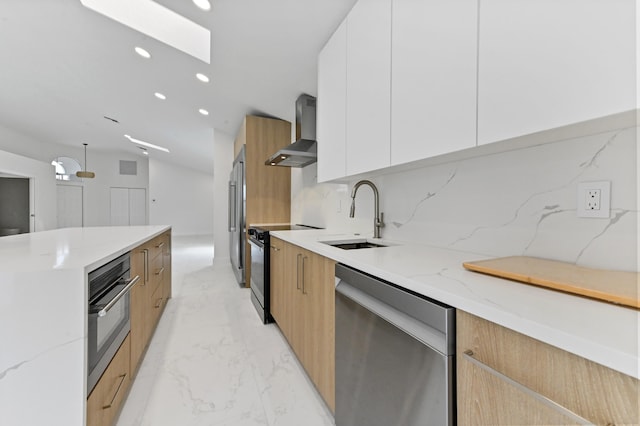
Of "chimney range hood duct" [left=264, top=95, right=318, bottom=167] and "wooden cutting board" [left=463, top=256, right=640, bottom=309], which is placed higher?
"chimney range hood duct" [left=264, top=95, right=318, bottom=167]

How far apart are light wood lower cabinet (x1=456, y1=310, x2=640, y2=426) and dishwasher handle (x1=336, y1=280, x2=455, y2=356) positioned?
0.04m

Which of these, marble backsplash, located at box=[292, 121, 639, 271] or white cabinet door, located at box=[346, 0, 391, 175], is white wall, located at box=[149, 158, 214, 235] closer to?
Result: white cabinet door, located at box=[346, 0, 391, 175]

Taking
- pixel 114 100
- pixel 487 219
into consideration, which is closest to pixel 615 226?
pixel 487 219

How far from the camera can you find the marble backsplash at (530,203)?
2.68ft

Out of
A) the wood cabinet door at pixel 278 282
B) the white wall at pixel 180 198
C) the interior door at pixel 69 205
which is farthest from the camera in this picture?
the white wall at pixel 180 198

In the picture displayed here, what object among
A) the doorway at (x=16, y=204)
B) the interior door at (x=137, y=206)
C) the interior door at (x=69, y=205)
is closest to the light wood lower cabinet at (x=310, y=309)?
the doorway at (x=16, y=204)

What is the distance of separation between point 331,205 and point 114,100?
14.8ft

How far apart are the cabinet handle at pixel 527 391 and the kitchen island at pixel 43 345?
4.20ft

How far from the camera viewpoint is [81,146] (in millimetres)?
8945

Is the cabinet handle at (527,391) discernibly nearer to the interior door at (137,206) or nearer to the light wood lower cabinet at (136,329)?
the light wood lower cabinet at (136,329)

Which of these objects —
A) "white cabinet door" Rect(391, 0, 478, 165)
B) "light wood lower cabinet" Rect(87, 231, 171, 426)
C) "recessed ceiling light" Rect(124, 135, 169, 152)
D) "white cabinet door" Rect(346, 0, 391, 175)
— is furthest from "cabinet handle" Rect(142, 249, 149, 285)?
"recessed ceiling light" Rect(124, 135, 169, 152)

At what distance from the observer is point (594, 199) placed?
34.1 inches

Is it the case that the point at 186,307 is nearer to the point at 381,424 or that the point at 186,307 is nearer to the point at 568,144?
the point at 381,424

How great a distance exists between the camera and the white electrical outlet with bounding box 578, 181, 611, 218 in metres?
0.84
